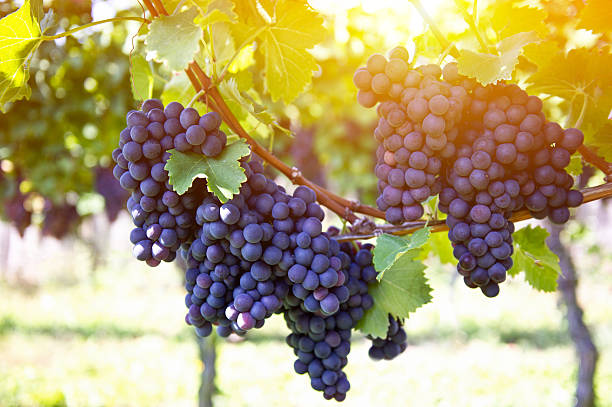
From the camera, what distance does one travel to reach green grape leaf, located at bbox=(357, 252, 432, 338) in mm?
923

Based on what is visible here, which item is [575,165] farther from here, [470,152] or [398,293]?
[398,293]

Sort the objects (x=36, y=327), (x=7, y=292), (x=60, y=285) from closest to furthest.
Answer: (x=36, y=327) → (x=7, y=292) → (x=60, y=285)

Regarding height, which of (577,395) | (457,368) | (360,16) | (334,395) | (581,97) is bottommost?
(457,368)

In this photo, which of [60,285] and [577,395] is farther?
[60,285]

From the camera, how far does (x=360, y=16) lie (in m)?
3.31

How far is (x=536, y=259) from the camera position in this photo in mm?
983

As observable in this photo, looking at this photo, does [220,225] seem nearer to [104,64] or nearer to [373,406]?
[104,64]

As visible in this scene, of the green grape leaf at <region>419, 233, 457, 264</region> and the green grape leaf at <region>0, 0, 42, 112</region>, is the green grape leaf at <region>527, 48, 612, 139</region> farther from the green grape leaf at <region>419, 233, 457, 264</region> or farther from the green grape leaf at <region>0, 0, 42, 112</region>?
the green grape leaf at <region>0, 0, 42, 112</region>

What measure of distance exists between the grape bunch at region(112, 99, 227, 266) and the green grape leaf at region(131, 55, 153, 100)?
0.70 ft

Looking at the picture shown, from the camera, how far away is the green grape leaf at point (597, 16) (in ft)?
2.74

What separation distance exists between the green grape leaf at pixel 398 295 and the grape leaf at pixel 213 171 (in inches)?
15.2

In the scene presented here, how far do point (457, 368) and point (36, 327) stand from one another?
6394 mm

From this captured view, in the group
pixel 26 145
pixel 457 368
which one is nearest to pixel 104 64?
pixel 26 145

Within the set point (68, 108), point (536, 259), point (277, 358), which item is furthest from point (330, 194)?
point (277, 358)
